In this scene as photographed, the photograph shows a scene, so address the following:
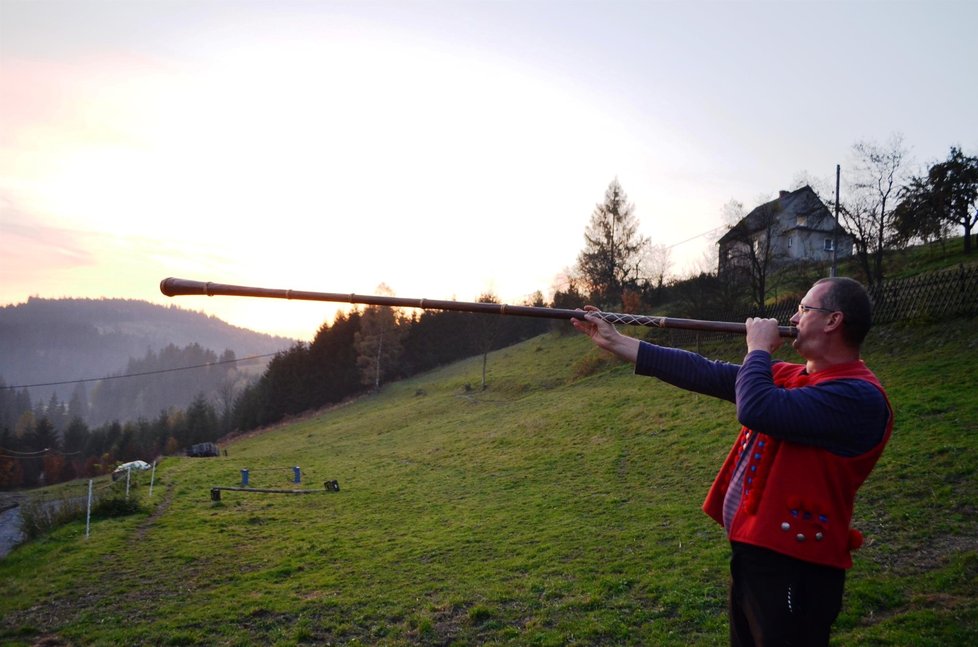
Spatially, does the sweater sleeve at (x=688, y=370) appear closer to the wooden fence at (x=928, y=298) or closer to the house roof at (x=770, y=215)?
the wooden fence at (x=928, y=298)

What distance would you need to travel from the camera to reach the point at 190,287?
151 inches

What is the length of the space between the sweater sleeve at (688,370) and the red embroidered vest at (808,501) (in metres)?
0.54

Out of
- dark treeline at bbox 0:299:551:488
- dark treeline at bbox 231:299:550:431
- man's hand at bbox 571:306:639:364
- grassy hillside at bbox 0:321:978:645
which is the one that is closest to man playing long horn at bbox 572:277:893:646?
man's hand at bbox 571:306:639:364

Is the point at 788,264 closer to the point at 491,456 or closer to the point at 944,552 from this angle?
the point at 491,456

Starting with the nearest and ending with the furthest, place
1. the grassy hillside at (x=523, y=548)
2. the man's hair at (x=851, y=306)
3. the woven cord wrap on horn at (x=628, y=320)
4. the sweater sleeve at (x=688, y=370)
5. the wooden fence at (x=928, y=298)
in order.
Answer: the man's hair at (x=851, y=306) → the sweater sleeve at (x=688, y=370) → the woven cord wrap on horn at (x=628, y=320) → the grassy hillside at (x=523, y=548) → the wooden fence at (x=928, y=298)

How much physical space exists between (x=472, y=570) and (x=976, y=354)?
48.1 ft

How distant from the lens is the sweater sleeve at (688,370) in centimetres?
296

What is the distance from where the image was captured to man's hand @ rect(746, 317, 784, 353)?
8.45 feet

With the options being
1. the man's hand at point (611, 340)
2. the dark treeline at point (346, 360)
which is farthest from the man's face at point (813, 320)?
the dark treeline at point (346, 360)

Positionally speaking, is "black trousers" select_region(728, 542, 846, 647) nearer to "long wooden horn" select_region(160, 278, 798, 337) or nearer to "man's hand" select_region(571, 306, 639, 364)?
"man's hand" select_region(571, 306, 639, 364)

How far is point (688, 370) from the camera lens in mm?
2982

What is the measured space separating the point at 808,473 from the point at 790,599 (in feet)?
1.48


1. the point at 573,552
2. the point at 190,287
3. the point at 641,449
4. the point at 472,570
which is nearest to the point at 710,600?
the point at 573,552

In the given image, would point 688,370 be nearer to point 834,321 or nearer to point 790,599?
point 834,321
